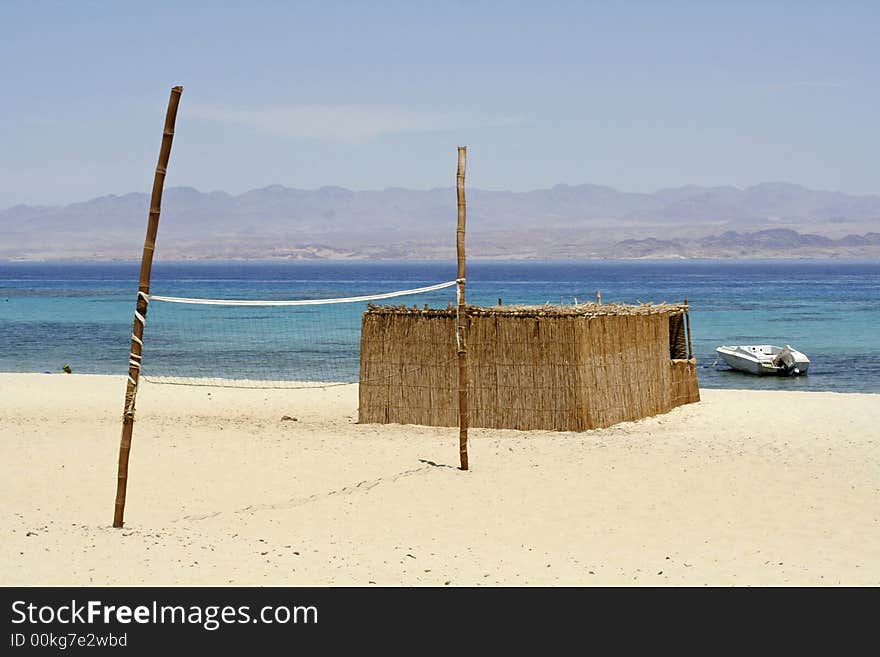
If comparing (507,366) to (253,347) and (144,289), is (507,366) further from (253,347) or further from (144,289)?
(253,347)

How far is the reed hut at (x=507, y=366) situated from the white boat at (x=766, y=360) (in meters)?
12.6

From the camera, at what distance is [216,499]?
11164 mm

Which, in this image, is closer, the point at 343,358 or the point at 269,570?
the point at 269,570

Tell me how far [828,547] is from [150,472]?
6.89 meters

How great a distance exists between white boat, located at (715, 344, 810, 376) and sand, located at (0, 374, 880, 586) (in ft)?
34.6

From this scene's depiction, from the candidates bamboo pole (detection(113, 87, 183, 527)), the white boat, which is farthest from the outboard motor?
bamboo pole (detection(113, 87, 183, 527))

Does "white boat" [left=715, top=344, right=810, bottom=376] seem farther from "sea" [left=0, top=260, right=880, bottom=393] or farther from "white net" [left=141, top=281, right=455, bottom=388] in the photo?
"white net" [left=141, top=281, right=455, bottom=388]

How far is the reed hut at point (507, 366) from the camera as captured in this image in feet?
48.7

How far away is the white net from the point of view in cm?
2564

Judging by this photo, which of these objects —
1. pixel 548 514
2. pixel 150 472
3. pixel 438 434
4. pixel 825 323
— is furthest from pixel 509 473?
pixel 825 323

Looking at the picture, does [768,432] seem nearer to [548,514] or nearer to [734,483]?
[734,483]

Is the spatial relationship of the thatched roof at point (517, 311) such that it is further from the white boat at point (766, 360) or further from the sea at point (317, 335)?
the white boat at point (766, 360)

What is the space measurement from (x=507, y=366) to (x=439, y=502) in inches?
176
